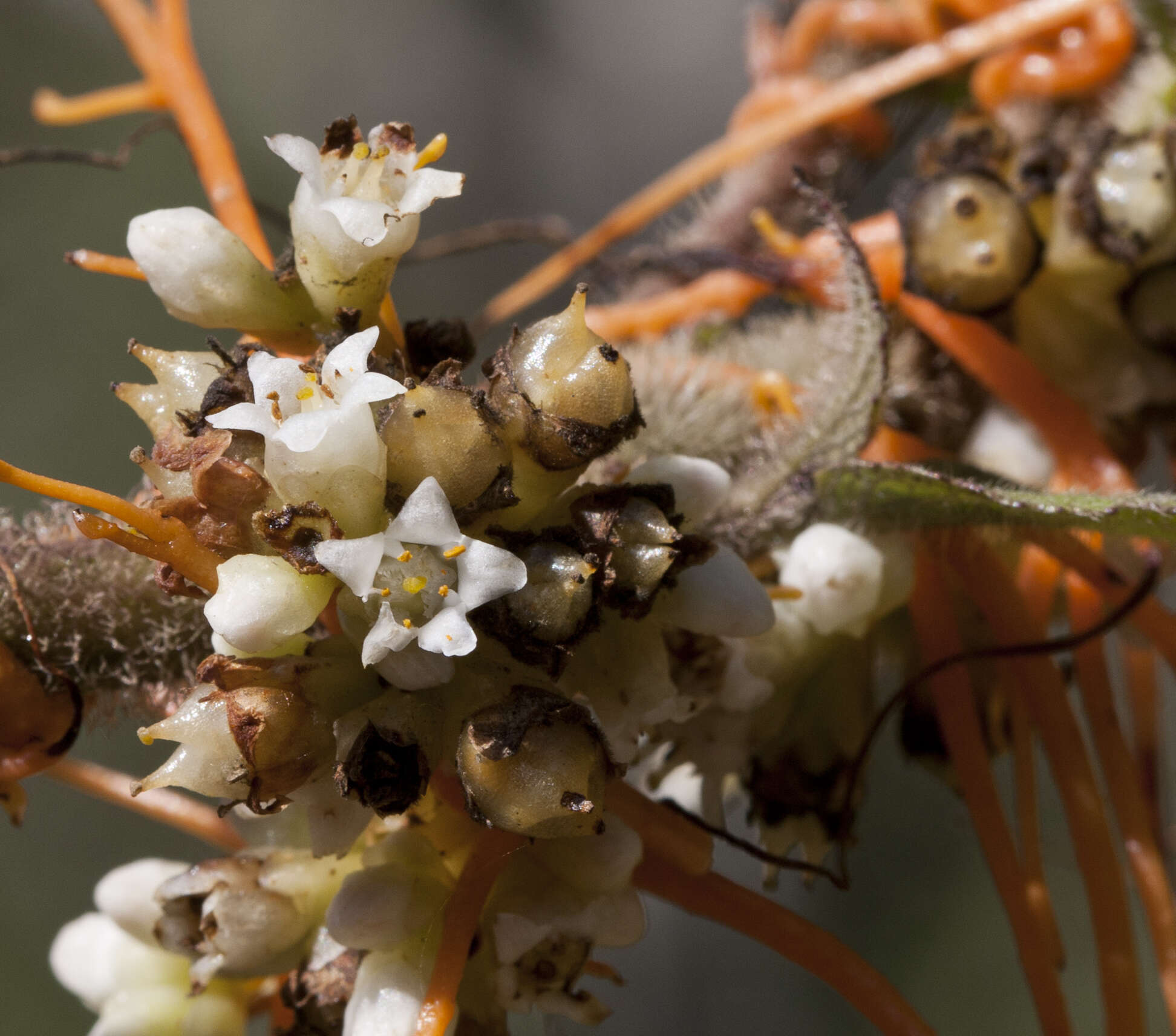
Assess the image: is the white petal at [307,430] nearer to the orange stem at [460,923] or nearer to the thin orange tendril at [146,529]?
the thin orange tendril at [146,529]

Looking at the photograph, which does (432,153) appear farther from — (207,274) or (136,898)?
A: (136,898)

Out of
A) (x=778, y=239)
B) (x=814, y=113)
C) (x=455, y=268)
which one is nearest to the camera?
(x=778, y=239)

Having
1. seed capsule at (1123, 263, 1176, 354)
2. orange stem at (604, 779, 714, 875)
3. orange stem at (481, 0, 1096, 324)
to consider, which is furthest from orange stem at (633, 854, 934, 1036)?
orange stem at (481, 0, 1096, 324)

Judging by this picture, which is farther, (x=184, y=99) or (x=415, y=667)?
(x=184, y=99)

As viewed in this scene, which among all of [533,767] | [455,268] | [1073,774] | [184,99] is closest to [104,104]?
[184,99]

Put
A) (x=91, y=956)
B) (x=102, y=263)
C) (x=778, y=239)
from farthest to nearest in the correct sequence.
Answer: (x=778, y=239), (x=91, y=956), (x=102, y=263)

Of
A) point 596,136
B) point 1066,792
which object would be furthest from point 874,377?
point 596,136
